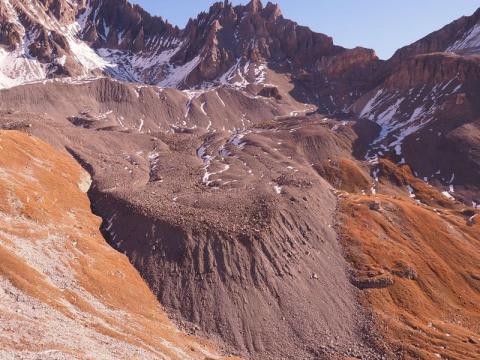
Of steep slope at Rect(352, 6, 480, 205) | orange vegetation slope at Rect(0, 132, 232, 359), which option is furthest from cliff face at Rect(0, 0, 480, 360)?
steep slope at Rect(352, 6, 480, 205)

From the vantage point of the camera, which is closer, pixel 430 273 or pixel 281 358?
pixel 281 358

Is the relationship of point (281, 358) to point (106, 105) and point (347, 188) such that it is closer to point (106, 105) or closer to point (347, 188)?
point (347, 188)

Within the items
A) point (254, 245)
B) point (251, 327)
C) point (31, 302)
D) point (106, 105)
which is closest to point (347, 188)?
point (254, 245)

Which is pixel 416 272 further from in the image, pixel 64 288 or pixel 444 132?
pixel 444 132

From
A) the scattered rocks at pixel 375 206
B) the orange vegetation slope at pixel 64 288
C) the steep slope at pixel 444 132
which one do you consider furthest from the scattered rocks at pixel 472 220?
the orange vegetation slope at pixel 64 288

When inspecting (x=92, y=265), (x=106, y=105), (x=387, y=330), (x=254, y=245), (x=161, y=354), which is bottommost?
(x=387, y=330)

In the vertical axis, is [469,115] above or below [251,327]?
above

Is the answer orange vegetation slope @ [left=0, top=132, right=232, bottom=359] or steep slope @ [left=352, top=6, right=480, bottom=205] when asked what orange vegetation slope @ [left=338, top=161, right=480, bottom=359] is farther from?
steep slope @ [left=352, top=6, right=480, bottom=205]
